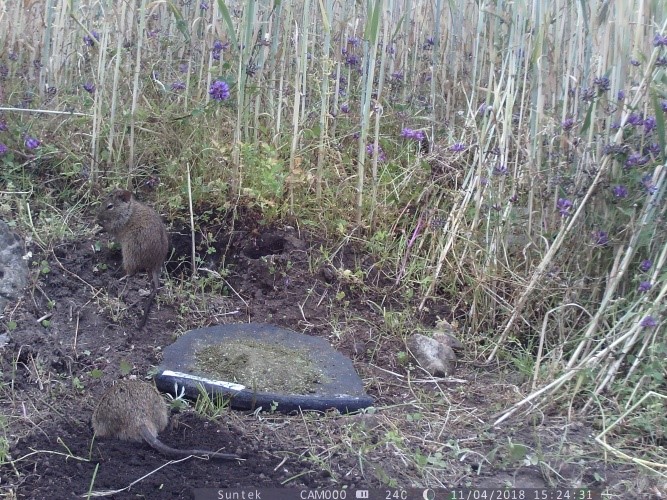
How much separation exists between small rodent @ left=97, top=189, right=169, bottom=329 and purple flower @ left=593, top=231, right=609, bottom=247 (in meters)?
2.29

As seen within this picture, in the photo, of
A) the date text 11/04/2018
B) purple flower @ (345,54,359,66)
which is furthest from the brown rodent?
purple flower @ (345,54,359,66)

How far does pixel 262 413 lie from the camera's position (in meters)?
3.69

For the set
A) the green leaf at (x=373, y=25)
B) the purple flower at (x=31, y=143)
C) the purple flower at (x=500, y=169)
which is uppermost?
the green leaf at (x=373, y=25)

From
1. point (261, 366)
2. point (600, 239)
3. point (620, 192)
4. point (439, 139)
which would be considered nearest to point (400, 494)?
point (261, 366)

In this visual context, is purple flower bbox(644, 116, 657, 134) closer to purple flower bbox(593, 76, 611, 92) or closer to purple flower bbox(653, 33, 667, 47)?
purple flower bbox(593, 76, 611, 92)

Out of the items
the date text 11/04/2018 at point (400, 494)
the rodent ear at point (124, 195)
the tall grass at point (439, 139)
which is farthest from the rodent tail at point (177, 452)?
the rodent ear at point (124, 195)

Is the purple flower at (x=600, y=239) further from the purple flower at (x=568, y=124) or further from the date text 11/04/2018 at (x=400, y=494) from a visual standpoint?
the date text 11/04/2018 at (x=400, y=494)

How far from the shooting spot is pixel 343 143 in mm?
5508

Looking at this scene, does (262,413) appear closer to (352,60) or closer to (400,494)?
(400,494)

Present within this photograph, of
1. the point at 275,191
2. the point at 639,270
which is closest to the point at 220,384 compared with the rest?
the point at 275,191

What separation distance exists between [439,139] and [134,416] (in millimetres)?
3112

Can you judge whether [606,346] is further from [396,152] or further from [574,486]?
[396,152]

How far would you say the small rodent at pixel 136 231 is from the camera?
4512 millimetres

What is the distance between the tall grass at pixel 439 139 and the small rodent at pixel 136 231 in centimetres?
44
